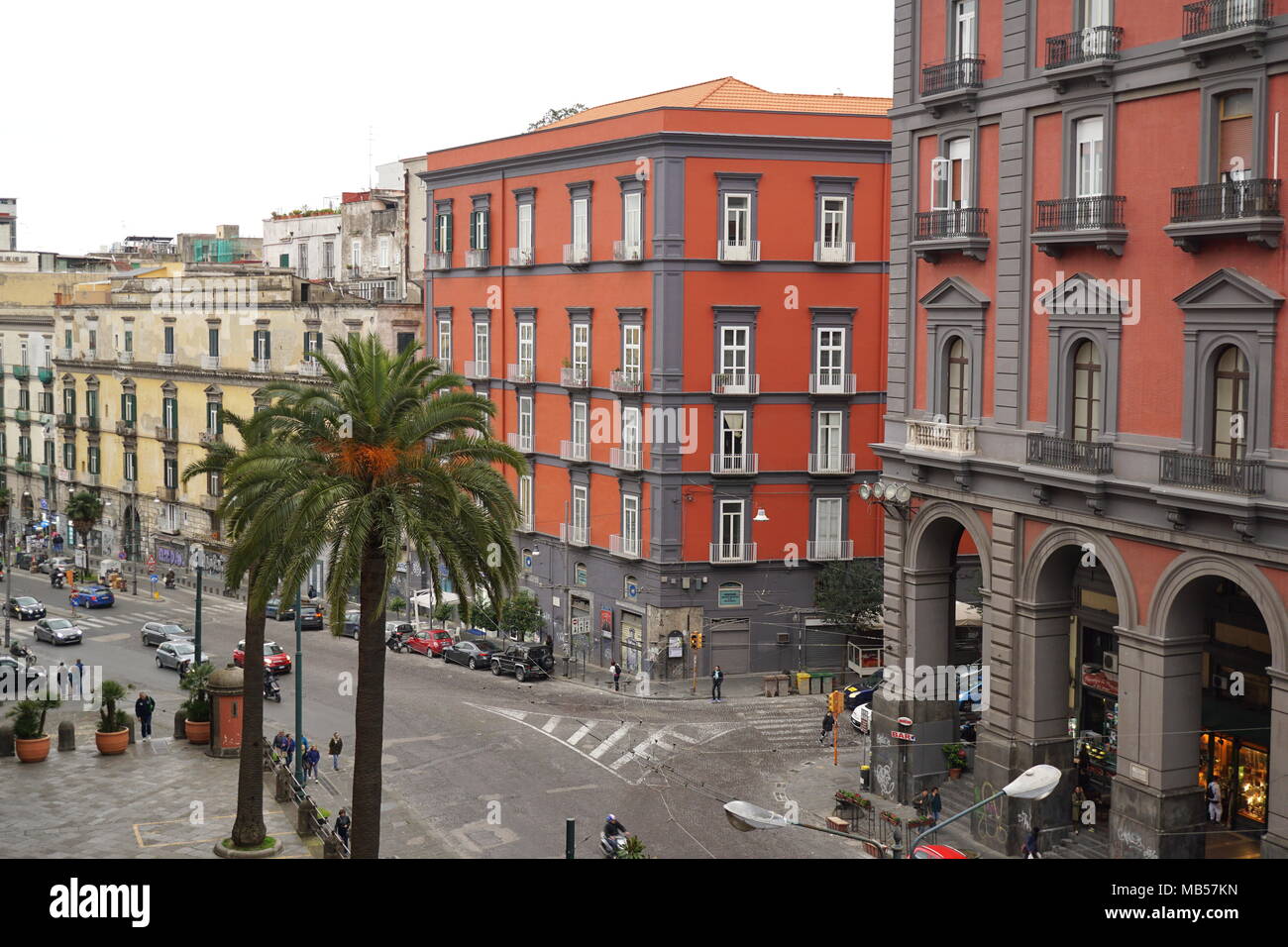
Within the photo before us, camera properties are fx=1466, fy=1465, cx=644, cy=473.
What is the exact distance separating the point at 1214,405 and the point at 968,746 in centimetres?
1588

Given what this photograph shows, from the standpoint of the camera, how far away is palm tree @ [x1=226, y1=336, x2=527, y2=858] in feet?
95.6

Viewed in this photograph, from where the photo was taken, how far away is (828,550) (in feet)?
198

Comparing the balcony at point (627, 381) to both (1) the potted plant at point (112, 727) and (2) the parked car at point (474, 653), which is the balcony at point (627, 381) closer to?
(2) the parked car at point (474, 653)

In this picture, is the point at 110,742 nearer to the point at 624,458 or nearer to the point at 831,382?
the point at 624,458

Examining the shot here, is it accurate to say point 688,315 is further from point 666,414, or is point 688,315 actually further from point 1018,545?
point 1018,545

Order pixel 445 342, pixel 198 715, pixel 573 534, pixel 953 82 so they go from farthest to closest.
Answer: pixel 445 342, pixel 573 534, pixel 198 715, pixel 953 82

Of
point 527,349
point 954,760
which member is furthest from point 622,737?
point 527,349

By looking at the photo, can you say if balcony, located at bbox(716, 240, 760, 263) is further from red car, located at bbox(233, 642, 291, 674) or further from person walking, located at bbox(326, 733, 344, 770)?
red car, located at bbox(233, 642, 291, 674)

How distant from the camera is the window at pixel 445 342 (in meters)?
75.1

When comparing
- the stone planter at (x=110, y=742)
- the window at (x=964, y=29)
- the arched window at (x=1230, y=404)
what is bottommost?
the stone planter at (x=110, y=742)

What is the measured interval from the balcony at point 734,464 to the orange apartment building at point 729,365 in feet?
0.26

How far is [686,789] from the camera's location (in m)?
44.7

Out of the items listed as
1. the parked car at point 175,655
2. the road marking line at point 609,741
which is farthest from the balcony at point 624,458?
the parked car at point 175,655

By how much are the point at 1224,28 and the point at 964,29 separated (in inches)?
400
